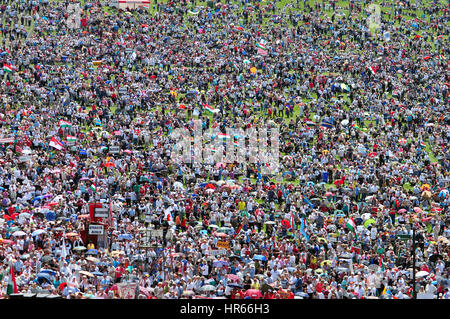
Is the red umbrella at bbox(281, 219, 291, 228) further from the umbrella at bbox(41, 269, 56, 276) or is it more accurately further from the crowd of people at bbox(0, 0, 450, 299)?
the umbrella at bbox(41, 269, 56, 276)

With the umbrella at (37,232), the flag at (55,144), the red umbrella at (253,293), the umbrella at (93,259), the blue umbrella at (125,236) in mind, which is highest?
the flag at (55,144)

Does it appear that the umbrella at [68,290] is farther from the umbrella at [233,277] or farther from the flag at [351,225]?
the flag at [351,225]

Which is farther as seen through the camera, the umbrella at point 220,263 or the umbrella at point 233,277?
the umbrella at point 220,263

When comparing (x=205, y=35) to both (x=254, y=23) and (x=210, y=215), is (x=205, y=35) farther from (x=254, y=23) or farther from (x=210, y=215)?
(x=210, y=215)

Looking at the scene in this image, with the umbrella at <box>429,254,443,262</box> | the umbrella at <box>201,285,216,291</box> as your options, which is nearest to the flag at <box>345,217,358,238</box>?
the umbrella at <box>429,254,443,262</box>

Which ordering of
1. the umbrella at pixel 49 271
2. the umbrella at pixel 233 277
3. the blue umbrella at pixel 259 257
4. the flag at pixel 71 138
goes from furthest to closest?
the flag at pixel 71 138 < the blue umbrella at pixel 259 257 < the umbrella at pixel 233 277 < the umbrella at pixel 49 271

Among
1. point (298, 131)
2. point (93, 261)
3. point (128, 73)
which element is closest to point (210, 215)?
point (93, 261)

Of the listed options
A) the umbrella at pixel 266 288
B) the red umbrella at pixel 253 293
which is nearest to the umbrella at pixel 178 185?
the umbrella at pixel 266 288

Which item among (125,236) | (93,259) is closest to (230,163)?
(125,236)

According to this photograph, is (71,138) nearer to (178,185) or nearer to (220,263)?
(178,185)
